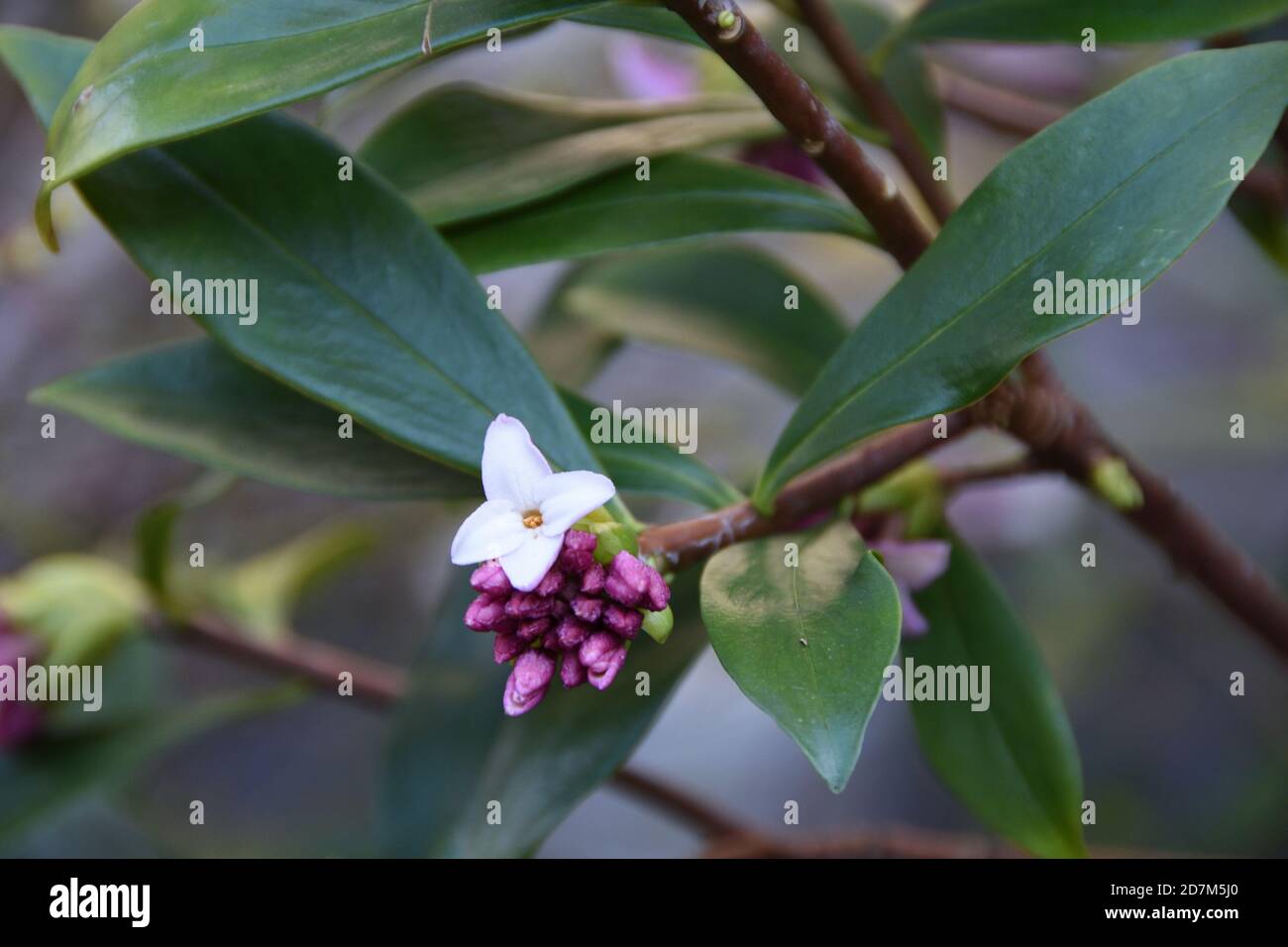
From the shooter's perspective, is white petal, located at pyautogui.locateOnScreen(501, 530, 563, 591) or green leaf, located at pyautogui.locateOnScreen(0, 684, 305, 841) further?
green leaf, located at pyautogui.locateOnScreen(0, 684, 305, 841)

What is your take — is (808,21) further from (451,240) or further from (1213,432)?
(1213,432)

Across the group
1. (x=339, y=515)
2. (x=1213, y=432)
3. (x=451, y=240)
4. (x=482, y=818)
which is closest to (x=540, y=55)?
(x=339, y=515)

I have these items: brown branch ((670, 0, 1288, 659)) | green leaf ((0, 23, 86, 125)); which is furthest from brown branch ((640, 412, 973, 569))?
green leaf ((0, 23, 86, 125))

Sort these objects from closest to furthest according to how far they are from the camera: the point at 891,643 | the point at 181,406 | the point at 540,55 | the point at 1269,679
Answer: the point at 891,643, the point at 181,406, the point at 1269,679, the point at 540,55

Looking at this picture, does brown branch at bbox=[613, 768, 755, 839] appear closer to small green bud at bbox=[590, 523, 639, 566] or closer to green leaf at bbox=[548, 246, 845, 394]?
green leaf at bbox=[548, 246, 845, 394]

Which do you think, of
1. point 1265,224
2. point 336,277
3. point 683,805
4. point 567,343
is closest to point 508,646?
point 336,277

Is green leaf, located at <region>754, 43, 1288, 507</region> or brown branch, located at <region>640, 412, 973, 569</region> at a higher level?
green leaf, located at <region>754, 43, 1288, 507</region>

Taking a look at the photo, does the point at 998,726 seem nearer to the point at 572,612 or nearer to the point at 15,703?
the point at 572,612
